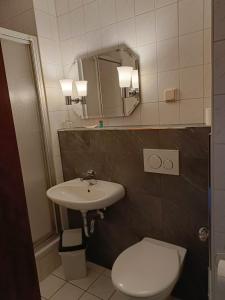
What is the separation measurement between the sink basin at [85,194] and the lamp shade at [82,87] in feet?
2.52

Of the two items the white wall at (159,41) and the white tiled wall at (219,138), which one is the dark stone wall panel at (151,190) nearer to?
the white wall at (159,41)

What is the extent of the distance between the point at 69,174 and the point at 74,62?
3.41 ft

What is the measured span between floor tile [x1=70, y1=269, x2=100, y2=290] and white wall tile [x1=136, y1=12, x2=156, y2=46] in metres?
1.98

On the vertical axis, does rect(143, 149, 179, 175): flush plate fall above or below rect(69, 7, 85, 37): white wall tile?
below

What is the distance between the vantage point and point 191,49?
1438 millimetres

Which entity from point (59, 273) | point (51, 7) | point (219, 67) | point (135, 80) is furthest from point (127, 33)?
point (59, 273)

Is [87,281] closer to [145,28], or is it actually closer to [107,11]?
[145,28]

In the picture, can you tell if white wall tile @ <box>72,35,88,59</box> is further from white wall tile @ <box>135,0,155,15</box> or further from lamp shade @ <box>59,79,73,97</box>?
white wall tile @ <box>135,0,155,15</box>

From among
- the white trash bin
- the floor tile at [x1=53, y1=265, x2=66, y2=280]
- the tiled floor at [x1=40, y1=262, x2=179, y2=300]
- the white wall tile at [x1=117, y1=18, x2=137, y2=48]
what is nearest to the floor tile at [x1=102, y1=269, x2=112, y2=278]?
the tiled floor at [x1=40, y1=262, x2=179, y2=300]

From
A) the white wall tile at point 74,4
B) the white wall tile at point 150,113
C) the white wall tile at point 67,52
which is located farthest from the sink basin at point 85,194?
the white wall tile at point 74,4

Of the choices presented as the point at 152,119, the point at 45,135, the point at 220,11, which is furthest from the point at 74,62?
the point at 220,11

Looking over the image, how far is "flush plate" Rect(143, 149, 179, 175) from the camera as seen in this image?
1424mm

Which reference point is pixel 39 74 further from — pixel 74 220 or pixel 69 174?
pixel 74 220

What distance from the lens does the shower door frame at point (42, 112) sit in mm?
1763
